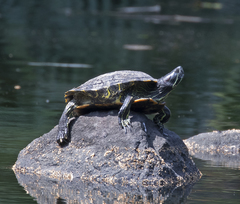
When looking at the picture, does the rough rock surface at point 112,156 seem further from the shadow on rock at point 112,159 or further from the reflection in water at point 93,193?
the reflection in water at point 93,193

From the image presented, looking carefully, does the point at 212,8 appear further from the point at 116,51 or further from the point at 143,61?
the point at 143,61

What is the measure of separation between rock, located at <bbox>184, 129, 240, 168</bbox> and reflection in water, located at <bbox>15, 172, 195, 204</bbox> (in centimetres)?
156

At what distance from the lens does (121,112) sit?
518 centimetres

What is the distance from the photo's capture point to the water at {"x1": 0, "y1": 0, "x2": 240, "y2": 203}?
6438 mm

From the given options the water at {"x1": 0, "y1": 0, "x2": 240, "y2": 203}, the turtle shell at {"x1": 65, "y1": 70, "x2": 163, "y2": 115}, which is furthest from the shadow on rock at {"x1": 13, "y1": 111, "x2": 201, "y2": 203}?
the water at {"x1": 0, "y1": 0, "x2": 240, "y2": 203}

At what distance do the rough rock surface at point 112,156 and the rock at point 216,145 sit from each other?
1086mm

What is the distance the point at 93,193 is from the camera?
4664mm

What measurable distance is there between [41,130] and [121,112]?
2.25 meters

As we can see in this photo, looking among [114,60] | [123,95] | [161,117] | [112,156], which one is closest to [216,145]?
[161,117]

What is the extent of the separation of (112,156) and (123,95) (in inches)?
25.3

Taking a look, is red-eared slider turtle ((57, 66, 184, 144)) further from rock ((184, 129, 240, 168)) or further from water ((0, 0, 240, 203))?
rock ((184, 129, 240, 168))

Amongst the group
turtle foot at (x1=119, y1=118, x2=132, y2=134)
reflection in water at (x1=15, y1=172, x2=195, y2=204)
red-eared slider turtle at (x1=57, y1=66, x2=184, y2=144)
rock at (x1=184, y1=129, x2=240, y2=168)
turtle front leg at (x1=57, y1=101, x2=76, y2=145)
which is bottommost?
rock at (x1=184, y1=129, x2=240, y2=168)

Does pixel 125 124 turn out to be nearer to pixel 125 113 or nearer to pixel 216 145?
pixel 125 113

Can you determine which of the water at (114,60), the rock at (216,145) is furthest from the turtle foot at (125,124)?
the rock at (216,145)
